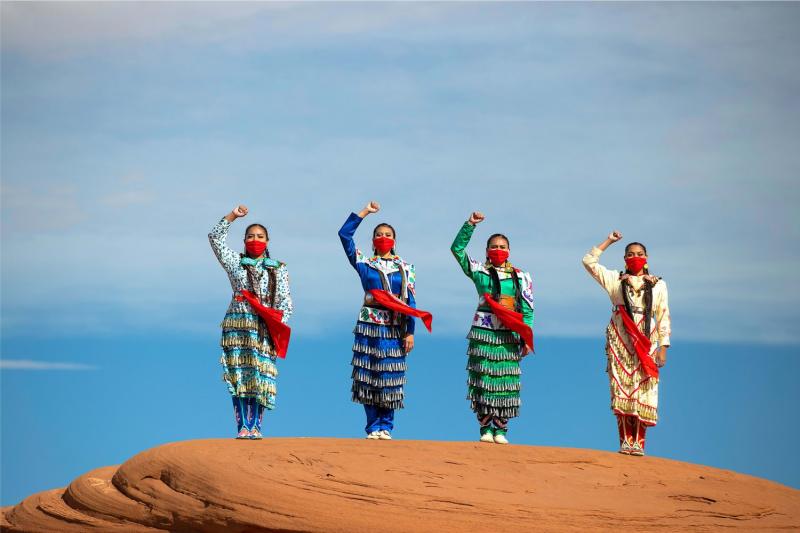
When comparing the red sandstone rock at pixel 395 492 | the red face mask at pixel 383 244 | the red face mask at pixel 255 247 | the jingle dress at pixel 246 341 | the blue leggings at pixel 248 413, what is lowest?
the red sandstone rock at pixel 395 492

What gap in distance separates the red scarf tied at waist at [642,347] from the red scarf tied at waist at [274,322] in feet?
14.5

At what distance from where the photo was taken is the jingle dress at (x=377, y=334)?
1642 centimetres

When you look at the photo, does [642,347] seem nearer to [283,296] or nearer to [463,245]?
[463,245]

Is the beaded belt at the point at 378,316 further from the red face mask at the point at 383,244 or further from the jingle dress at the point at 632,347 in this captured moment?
the jingle dress at the point at 632,347

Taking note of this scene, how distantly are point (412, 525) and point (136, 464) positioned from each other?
3.74 metres

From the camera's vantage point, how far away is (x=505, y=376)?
16.5 metres

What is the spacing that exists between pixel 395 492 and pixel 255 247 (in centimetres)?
418

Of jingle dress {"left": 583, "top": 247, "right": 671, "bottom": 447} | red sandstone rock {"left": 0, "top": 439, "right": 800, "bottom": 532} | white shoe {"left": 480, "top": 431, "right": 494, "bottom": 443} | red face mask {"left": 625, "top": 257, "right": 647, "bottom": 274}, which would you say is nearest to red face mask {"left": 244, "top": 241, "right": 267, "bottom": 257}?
red sandstone rock {"left": 0, "top": 439, "right": 800, "bottom": 532}

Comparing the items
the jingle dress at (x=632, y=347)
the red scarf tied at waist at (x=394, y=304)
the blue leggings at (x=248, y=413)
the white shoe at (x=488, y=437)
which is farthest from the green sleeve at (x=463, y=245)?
the blue leggings at (x=248, y=413)

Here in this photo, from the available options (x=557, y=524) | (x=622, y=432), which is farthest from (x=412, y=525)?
(x=622, y=432)

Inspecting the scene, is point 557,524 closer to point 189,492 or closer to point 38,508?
point 189,492

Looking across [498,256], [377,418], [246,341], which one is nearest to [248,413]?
[246,341]

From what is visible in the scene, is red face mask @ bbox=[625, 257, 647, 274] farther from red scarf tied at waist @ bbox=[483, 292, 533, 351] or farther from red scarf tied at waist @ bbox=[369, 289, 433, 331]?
red scarf tied at waist @ bbox=[369, 289, 433, 331]

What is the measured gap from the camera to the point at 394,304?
16422 mm
